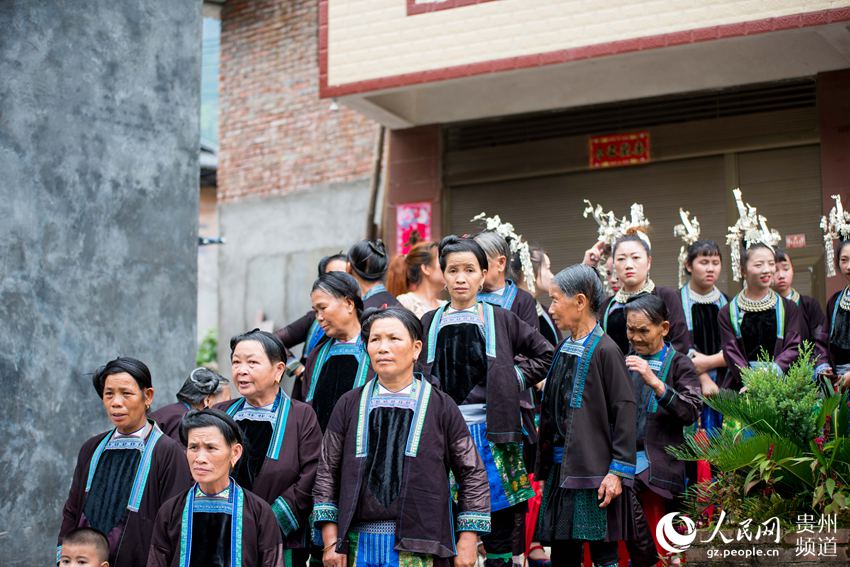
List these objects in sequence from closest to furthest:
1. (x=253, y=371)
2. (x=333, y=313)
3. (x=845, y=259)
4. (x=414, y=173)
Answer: (x=253, y=371)
(x=333, y=313)
(x=845, y=259)
(x=414, y=173)

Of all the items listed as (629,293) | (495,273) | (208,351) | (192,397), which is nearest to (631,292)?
(629,293)

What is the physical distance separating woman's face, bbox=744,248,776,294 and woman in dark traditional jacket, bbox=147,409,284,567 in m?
3.90

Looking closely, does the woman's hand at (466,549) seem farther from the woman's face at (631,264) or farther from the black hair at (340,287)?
the woman's face at (631,264)

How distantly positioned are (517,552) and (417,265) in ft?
6.46

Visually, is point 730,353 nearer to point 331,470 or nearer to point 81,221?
point 331,470

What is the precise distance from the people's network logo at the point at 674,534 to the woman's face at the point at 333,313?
6.37 ft

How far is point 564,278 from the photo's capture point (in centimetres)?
550

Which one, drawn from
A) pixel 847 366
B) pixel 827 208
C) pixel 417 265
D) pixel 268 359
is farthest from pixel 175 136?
pixel 827 208

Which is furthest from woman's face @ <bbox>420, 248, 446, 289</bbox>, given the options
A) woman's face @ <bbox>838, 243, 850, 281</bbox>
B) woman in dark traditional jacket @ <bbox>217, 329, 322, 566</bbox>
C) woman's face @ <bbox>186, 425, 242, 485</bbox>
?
woman's face @ <bbox>838, 243, 850, 281</bbox>

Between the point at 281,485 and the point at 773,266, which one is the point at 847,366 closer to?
the point at 773,266

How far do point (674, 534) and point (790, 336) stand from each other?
2.26 meters

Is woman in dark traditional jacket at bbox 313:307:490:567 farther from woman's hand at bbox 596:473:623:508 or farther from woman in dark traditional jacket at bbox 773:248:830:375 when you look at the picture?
woman in dark traditional jacket at bbox 773:248:830:375

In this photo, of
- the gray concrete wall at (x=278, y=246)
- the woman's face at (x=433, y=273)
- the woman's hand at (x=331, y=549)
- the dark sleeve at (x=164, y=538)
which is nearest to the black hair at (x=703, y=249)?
the woman's face at (x=433, y=273)

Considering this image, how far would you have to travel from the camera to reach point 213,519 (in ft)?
15.3
